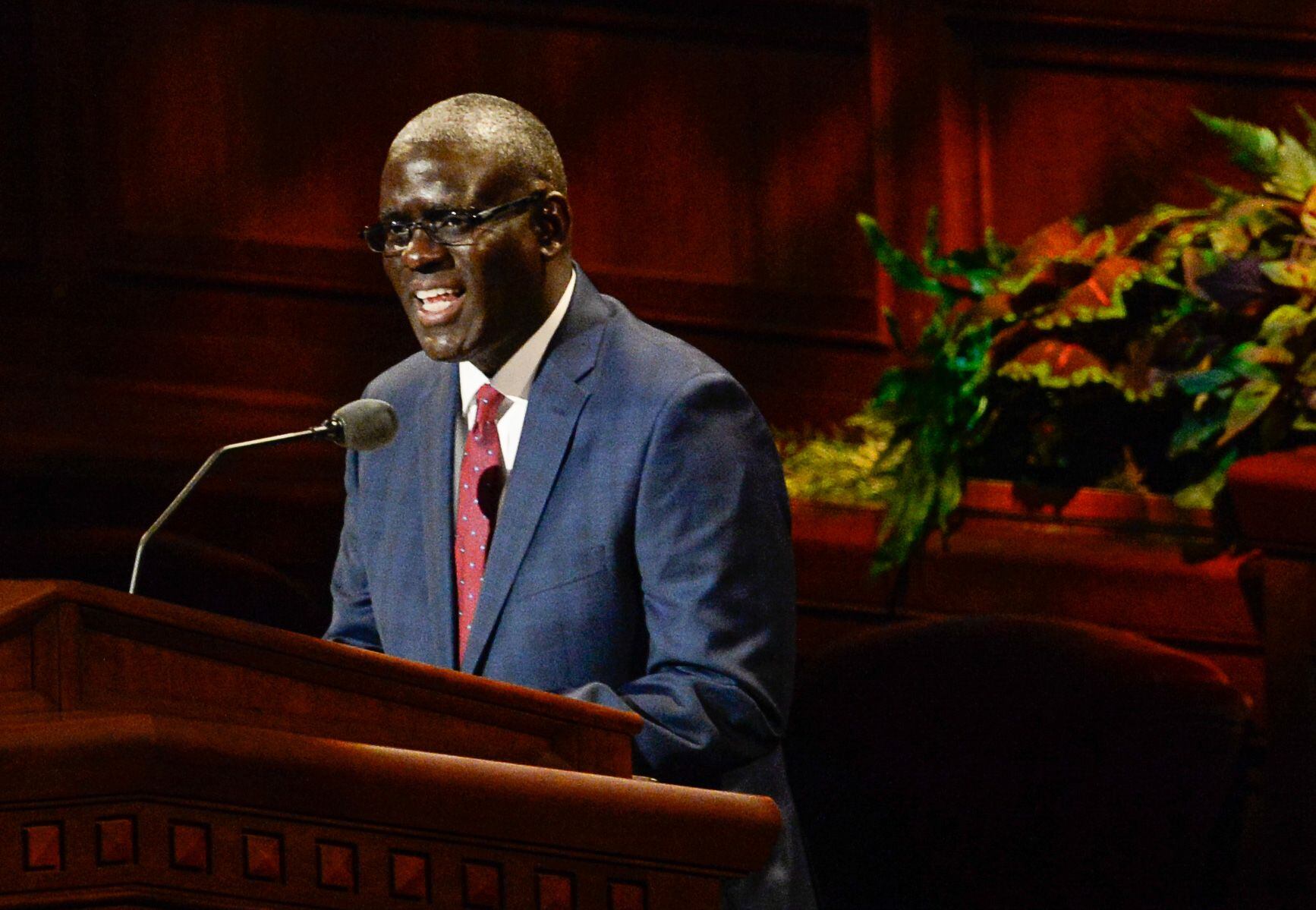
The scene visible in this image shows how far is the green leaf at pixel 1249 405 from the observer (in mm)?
3760

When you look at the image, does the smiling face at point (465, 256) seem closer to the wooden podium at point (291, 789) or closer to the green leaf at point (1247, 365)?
the wooden podium at point (291, 789)

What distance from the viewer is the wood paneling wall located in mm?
4645

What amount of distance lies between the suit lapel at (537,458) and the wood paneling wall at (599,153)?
6.94 feet

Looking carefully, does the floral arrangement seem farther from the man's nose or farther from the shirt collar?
the man's nose

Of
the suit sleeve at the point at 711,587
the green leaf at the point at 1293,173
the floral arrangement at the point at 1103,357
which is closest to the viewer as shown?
the suit sleeve at the point at 711,587

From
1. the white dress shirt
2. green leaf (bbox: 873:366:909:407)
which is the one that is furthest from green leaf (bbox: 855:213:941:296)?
the white dress shirt

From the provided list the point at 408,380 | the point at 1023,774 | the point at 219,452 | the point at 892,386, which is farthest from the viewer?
the point at 892,386

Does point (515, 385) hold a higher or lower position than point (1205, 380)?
higher

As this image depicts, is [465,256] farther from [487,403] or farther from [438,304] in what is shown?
[487,403]

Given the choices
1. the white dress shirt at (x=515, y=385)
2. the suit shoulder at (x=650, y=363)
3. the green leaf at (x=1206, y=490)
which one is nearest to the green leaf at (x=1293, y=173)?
the green leaf at (x=1206, y=490)

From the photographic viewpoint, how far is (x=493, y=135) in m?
2.46

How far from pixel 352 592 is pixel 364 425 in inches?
25.3

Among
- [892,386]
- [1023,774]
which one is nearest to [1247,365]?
[892,386]

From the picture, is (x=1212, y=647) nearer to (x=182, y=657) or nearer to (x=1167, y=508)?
(x=1167, y=508)
